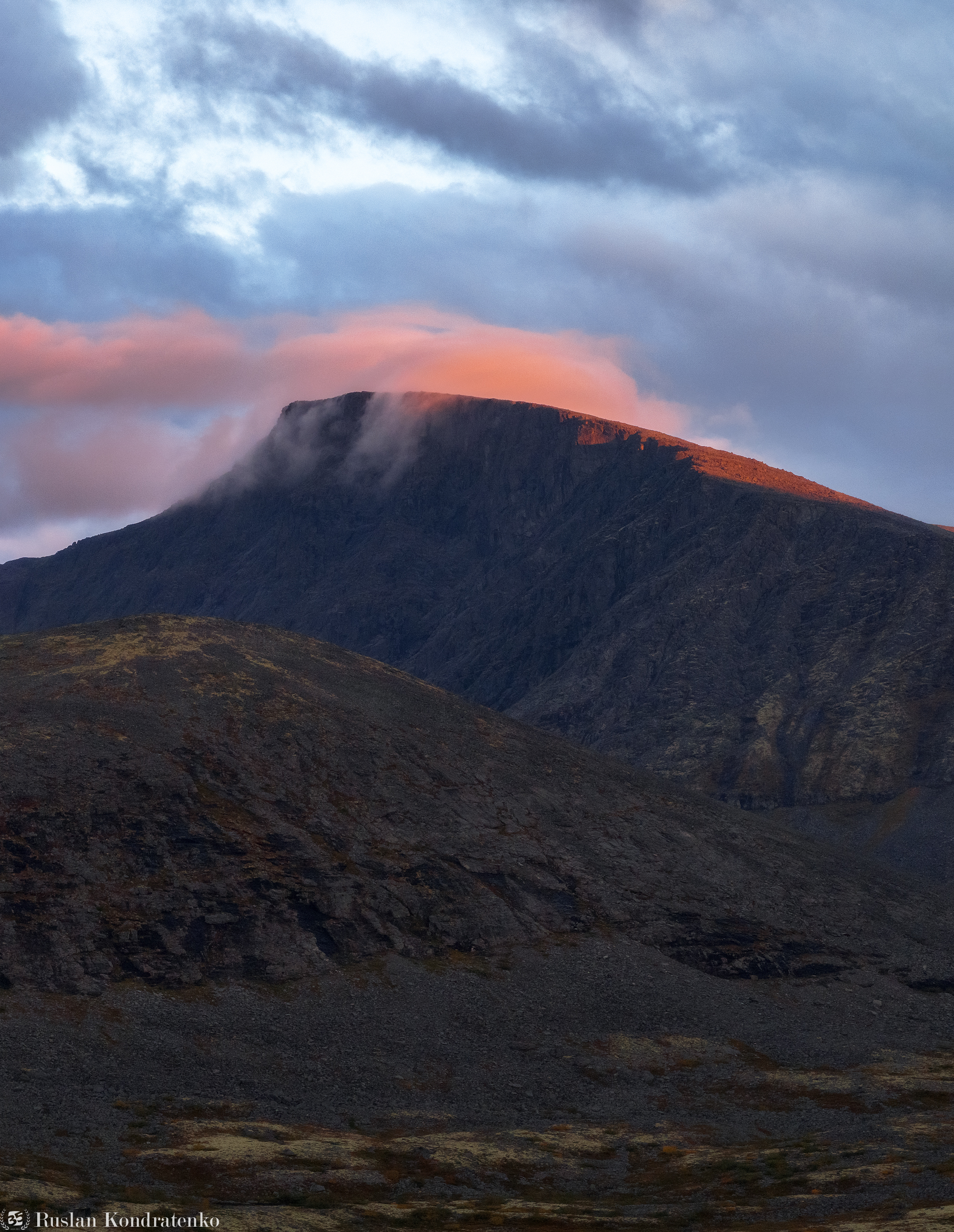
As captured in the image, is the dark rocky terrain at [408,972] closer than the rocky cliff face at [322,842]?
Yes

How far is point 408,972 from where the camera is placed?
95.6m

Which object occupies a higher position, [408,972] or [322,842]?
[322,842]

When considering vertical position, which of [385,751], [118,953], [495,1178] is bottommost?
[495,1178]

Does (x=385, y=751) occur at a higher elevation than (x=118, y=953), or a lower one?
higher

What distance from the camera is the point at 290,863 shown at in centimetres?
10488

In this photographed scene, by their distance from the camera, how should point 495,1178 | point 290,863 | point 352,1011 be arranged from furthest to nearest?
point 290,863, point 352,1011, point 495,1178

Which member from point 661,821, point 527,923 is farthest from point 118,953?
point 661,821

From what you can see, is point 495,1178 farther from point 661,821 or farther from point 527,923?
point 661,821

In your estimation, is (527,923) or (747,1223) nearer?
(747,1223)

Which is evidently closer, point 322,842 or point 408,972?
point 408,972

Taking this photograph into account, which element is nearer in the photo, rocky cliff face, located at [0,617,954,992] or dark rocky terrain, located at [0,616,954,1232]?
dark rocky terrain, located at [0,616,954,1232]

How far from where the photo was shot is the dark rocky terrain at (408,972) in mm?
60281

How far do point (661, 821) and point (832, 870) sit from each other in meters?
19.5

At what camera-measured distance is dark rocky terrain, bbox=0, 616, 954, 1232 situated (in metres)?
60.3
